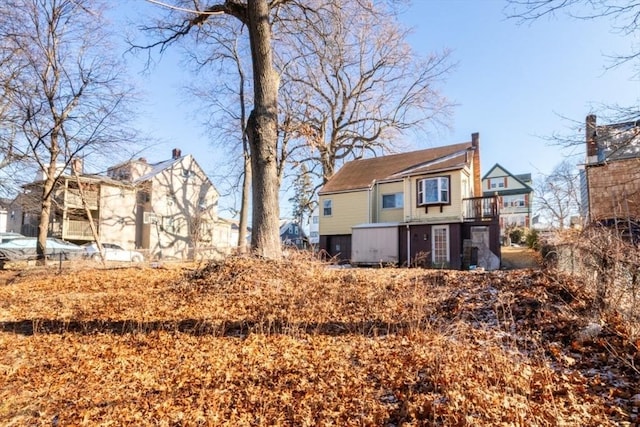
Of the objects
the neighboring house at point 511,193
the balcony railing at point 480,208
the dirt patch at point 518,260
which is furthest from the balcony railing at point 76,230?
the neighboring house at point 511,193

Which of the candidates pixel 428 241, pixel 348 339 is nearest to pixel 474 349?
pixel 348 339

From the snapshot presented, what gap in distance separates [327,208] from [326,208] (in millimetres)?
87

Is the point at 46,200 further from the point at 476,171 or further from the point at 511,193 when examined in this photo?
the point at 511,193

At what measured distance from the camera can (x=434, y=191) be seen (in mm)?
17656

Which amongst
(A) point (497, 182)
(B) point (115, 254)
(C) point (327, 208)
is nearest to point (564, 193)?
(C) point (327, 208)

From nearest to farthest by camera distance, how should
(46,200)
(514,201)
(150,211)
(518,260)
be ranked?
(46,200), (518,260), (150,211), (514,201)

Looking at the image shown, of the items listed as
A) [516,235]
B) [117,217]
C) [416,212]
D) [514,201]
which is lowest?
[516,235]

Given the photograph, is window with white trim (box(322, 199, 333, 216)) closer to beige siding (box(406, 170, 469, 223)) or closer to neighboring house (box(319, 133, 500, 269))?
neighboring house (box(319, 133, 500, 269))

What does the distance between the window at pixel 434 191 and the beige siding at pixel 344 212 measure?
3383 mm

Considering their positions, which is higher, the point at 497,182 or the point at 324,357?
the point at 497,182

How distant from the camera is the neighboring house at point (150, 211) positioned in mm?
25062

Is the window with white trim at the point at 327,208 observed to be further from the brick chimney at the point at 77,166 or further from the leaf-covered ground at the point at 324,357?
the leaf-covered ground at the point at 324,357

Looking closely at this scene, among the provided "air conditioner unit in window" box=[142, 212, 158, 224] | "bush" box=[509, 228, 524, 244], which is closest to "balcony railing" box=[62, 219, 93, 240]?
"air conditioner unit in window" box=[142, 212, 158, 224]

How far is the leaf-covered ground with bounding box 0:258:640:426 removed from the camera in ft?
9.21
